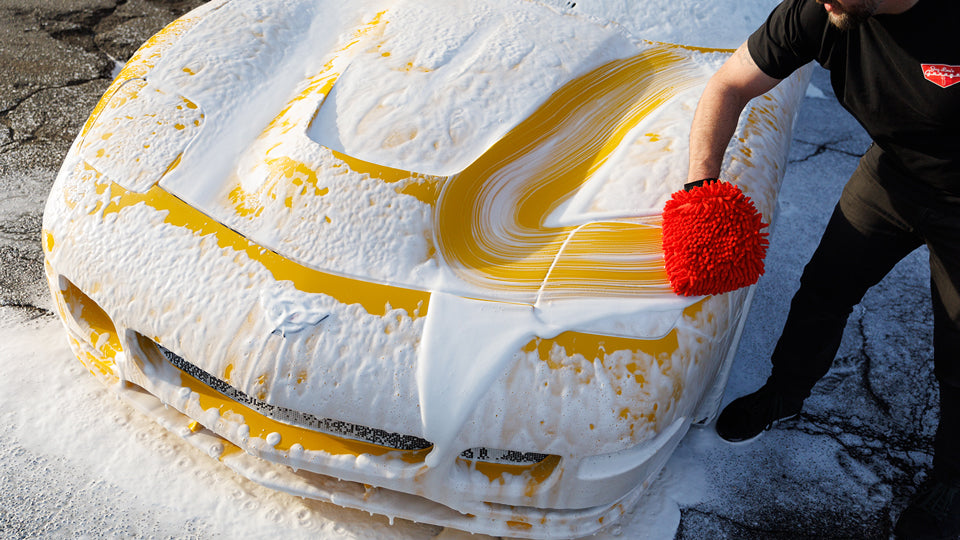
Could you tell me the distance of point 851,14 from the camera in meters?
1.56

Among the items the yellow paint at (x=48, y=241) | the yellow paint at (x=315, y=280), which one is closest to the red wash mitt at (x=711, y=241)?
the yellow paint at (x=315, y=280)

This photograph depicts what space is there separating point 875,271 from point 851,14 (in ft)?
2.46

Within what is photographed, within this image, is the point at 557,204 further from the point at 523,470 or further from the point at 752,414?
the point at 752,414

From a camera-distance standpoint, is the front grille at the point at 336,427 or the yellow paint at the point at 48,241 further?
the yellow paint at the point at 48,241

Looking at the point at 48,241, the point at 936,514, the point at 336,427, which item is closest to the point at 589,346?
the point at 336,427

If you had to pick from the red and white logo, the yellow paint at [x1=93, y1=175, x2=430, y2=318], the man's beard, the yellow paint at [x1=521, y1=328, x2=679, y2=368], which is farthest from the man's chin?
the yellow paint at [x1=93, y1=175, x2=430, y2=318]

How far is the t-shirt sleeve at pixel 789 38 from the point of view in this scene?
1.70m

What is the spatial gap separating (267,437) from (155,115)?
893mm

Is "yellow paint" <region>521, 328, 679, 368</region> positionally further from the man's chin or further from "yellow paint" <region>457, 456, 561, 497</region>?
the man's chin

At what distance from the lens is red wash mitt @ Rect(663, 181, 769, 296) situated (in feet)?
5.41

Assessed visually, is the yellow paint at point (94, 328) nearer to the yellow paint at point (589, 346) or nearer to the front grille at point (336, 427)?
the front grille at point (336, 427)

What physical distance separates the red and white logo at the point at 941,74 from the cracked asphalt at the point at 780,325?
115 centimetres

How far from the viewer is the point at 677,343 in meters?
1.63

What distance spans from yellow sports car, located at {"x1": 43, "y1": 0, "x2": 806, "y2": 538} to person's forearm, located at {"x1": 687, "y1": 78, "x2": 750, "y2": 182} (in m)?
0.06
